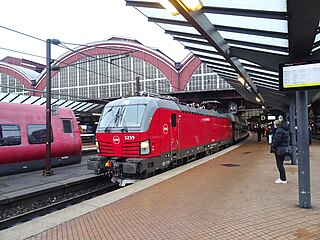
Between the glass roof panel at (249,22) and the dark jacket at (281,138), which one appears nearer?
the glass roof panel at (249,22)

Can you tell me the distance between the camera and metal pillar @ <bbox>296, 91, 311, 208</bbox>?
546 centimetres

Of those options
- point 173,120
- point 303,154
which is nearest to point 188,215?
point 303,154

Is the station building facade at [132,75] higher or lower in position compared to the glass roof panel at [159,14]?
higher

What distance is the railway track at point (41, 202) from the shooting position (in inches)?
275

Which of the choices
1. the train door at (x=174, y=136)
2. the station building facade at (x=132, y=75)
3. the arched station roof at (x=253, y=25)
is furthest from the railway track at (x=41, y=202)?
the station building facade at (x=132, y=75)

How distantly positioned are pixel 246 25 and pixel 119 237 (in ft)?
13.5

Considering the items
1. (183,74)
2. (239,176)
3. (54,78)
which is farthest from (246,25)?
(54,78)

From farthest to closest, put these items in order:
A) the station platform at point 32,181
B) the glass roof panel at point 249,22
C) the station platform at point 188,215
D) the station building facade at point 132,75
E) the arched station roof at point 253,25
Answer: the station building facade at point 132,75
the station platform at point 32,181
the glass roof panel at point 249,22
the station platform at point 188,215
the arched station roof at point 253,25

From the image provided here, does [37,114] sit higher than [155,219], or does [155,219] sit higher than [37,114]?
[37,114]

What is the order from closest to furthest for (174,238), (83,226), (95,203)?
1. (174,238)
2. (83,226)
3. (95,203)

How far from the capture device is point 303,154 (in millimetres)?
5496

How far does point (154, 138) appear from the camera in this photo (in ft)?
30.8

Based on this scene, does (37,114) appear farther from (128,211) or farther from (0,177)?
(128,211)

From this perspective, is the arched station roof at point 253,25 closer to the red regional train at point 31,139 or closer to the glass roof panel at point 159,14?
the glass roof panel at point 159,14
